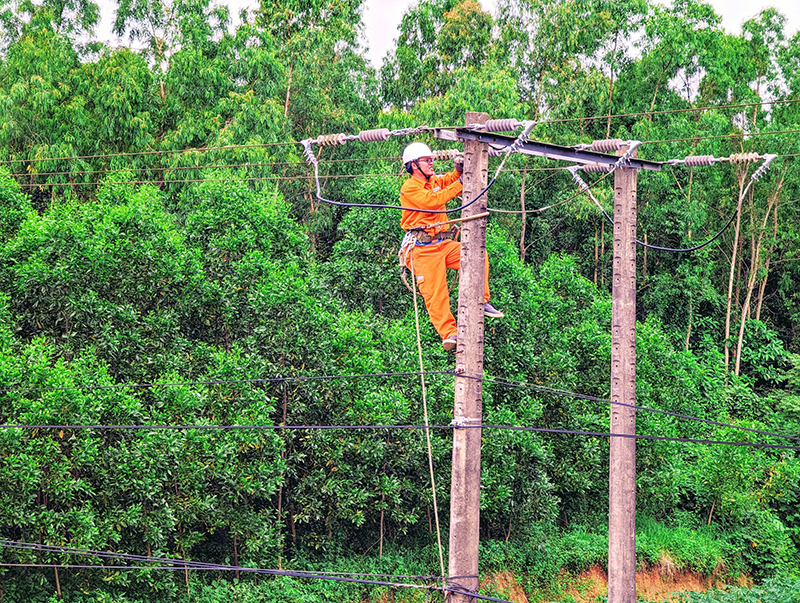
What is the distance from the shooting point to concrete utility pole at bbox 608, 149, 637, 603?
8.65 metres

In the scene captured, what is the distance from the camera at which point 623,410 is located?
870 centimetres

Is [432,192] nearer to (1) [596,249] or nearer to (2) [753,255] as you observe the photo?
(1) [596,249]

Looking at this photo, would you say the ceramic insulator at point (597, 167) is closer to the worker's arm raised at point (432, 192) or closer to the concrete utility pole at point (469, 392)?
the worker's arm raised at point (432, 192)

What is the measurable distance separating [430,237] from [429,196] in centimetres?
42

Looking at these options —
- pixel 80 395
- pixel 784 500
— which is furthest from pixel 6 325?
pixel 784 500

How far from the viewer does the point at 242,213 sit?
1711cm

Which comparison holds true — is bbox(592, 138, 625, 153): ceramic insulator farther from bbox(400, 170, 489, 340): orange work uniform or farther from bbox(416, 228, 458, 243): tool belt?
bbox(416, 228, 458, 243): tool belt

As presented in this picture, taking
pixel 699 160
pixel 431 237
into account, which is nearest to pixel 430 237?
pixel 431 237

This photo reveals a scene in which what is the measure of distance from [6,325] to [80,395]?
209 centimetres

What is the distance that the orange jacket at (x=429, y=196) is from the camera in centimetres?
852

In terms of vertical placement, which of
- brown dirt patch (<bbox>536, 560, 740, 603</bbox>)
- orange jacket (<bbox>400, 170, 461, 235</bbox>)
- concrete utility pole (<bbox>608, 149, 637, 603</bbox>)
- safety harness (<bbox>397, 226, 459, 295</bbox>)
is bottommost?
brown dirt patch (<bbox>536, 560, 740, 603</bbox>)

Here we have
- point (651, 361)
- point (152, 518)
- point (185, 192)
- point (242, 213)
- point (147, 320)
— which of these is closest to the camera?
point (152, 518)

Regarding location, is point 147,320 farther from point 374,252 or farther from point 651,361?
point 651,361

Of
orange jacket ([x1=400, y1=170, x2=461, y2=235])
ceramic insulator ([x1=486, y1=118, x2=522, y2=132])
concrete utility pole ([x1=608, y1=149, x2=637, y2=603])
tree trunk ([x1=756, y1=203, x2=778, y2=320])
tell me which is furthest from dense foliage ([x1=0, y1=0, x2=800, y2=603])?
ceramic insulator ([x1=486, y1=118, x2=522, y2=132])
